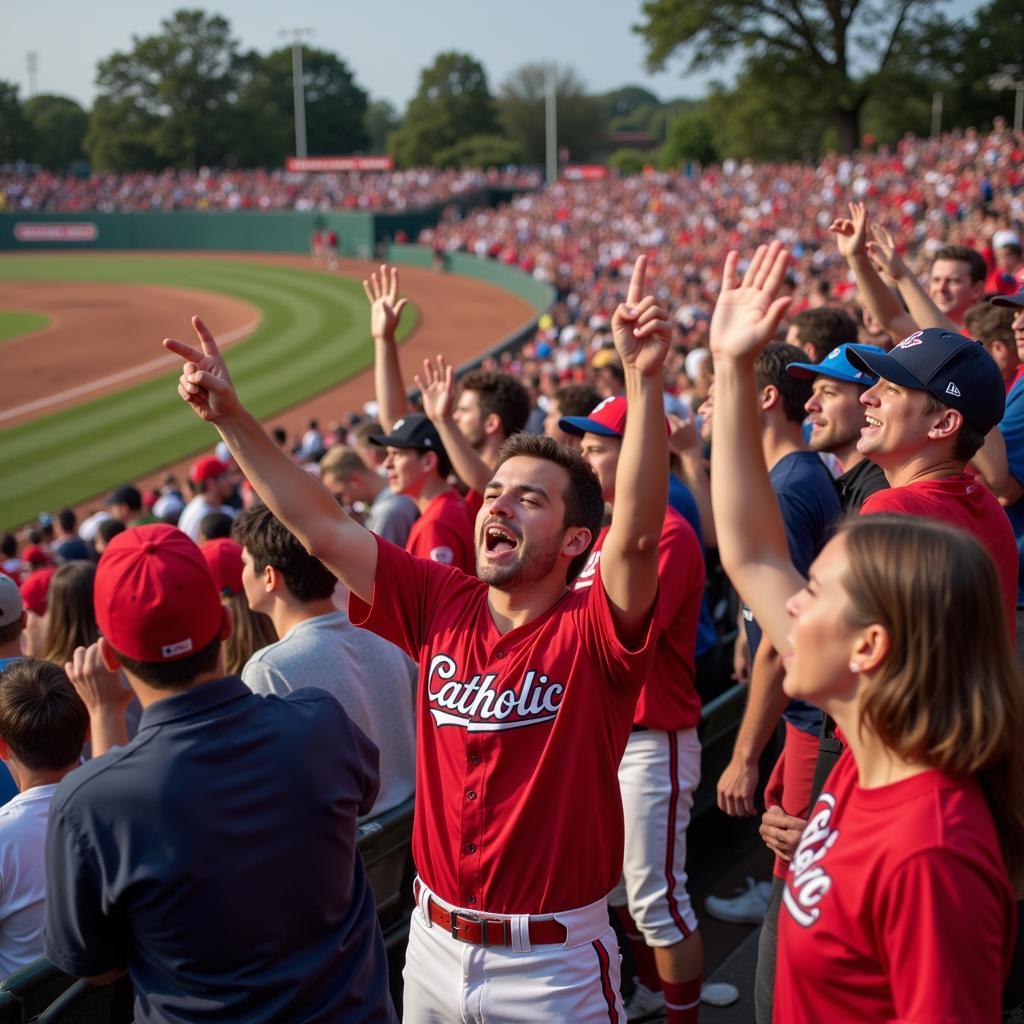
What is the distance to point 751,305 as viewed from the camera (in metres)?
2.41

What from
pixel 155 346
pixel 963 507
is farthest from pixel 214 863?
pixel 155 346

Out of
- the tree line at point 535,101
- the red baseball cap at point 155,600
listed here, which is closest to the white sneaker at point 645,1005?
the red baseball cap at point 155,600

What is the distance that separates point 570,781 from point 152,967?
1.07 metres

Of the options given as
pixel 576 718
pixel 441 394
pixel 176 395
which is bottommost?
pixel 176 395

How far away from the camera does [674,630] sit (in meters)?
4.19

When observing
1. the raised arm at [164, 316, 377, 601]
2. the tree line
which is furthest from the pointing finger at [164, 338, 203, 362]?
the tree line

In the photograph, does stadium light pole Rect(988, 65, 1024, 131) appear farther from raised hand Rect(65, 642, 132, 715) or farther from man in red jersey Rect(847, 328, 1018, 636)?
raised hand Rect(65, 642, 132, 715)

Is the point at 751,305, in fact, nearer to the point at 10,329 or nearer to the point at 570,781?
the point at 570,781

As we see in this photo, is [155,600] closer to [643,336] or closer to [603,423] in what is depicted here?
[643,336]

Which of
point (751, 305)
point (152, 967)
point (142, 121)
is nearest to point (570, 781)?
point (152, 967)

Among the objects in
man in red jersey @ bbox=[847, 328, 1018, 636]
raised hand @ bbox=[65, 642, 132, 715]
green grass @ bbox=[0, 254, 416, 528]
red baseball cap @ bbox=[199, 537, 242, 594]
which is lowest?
green grass @ bbox=[0, 254, 416, 528]

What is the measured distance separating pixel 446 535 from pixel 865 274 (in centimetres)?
213

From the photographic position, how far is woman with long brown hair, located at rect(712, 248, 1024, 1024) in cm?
174

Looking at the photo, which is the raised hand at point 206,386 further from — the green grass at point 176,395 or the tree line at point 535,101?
the tree line at point 535,101
